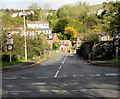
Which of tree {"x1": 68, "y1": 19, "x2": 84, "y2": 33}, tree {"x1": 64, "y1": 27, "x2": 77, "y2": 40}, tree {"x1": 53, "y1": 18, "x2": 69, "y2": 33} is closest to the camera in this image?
tree {"x1": 64, "y1": 27, "x2": 77, "y2": 40}

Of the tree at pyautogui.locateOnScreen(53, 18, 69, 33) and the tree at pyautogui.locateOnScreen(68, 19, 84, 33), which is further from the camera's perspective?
the tree at pyautogui.locateOnScreen(68, 19, 84, 33)

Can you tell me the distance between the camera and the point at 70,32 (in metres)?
95.2

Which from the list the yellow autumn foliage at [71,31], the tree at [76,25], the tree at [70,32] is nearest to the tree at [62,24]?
the tree at [76,25]

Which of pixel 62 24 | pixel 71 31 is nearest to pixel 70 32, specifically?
pixel 71 31

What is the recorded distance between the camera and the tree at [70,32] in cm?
9350

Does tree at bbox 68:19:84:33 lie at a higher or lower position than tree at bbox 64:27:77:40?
higher

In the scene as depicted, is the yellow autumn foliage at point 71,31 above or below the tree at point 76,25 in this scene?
below

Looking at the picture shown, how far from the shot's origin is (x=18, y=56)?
2630cm

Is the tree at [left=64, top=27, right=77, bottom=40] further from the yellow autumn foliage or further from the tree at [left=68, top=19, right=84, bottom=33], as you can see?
the tree at [left=68, top=19, right=84, bottom=33]

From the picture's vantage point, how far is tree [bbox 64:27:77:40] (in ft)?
307

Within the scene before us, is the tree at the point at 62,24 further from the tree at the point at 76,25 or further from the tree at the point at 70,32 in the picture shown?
the tree at the point at 70,32

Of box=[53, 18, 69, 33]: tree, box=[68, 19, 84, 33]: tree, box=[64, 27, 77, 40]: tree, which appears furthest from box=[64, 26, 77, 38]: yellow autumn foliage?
box=[68, 19, 84, 33]: tree

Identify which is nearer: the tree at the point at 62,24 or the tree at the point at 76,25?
the tree at the point at 62,24

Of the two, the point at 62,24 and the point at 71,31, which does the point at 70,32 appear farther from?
the point at 62,24
